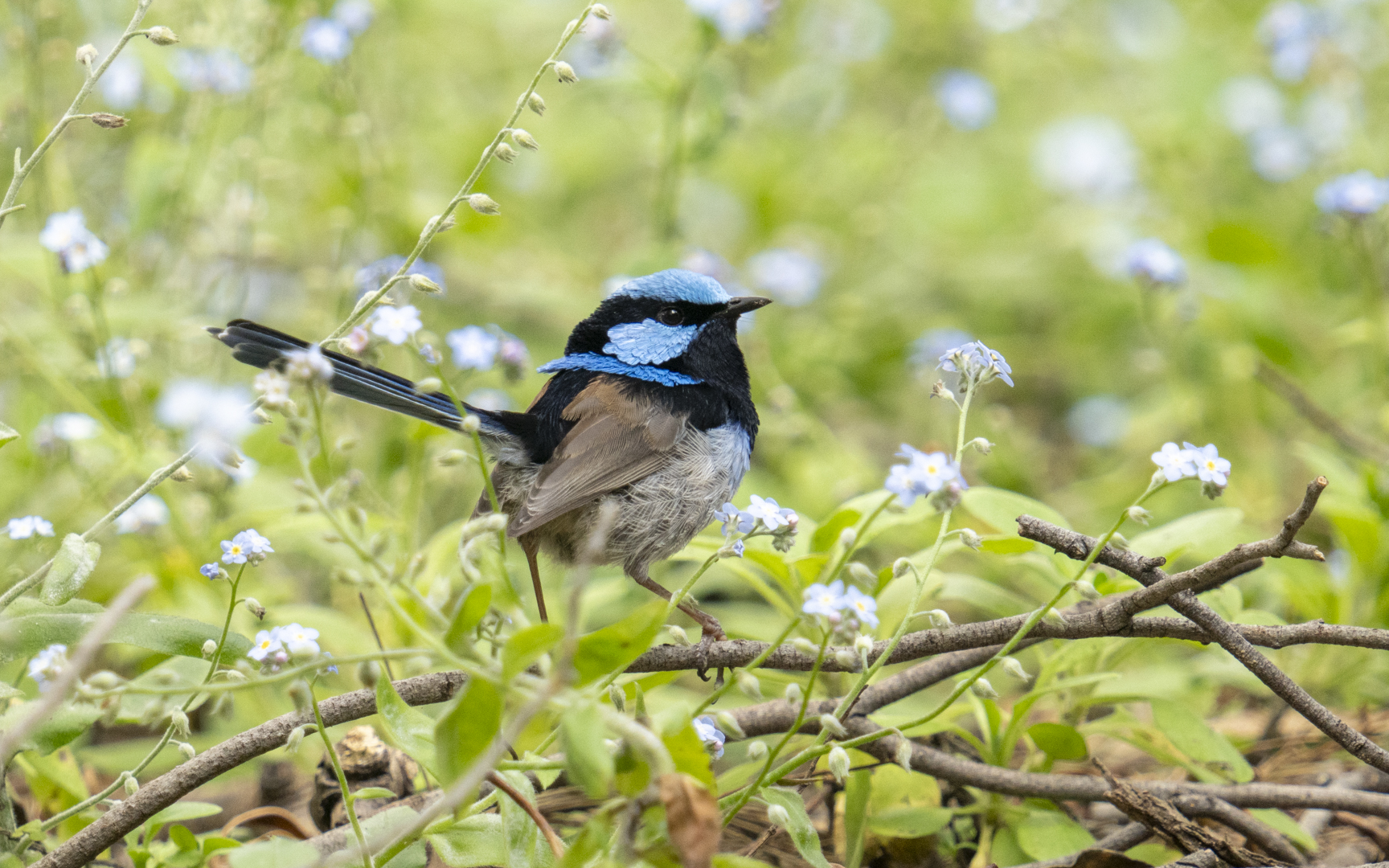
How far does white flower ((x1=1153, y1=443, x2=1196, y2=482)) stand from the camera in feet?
5.73

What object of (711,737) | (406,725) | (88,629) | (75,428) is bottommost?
(75,428)

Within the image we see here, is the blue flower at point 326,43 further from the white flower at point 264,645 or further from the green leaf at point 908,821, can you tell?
the green leaf at point 908,821

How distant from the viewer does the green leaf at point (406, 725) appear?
1.70 meters

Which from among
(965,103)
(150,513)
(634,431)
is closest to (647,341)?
(634,431)

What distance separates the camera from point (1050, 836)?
2.28 metres

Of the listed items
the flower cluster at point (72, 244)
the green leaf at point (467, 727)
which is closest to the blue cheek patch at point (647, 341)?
the flower cluster at point (72, 244)

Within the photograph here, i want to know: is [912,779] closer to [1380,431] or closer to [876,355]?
[1380,431]

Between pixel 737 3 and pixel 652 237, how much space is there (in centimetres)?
93

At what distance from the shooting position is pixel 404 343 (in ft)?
6.47

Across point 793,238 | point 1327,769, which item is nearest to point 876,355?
point 793,238

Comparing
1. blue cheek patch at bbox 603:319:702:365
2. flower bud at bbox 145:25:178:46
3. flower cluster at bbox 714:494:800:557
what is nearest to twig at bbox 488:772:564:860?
flower cluster at bbox 714:494:800:557

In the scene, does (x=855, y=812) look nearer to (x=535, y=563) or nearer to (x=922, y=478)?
(x=922, y=478)

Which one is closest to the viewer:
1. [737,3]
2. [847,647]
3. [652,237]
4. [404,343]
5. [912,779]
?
[847,647]

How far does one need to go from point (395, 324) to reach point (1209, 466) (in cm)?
127
